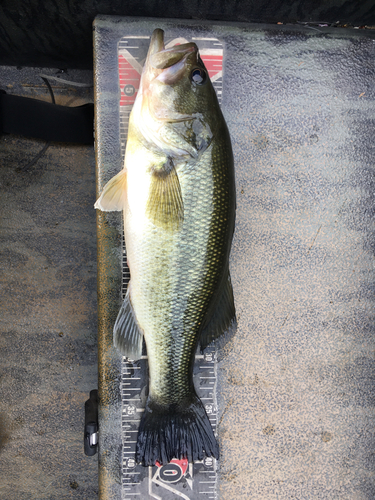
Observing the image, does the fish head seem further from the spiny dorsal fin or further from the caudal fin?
the caudal fin

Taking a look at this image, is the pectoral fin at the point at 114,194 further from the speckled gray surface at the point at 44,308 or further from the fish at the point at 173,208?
the speckled gray surface at the point at 44,308

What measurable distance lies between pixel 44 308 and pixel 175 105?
4.49 feet

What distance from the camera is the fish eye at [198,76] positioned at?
3.95 ft

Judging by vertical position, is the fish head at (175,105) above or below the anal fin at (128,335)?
above

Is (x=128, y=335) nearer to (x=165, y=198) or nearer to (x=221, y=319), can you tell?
(x=221, y=319)

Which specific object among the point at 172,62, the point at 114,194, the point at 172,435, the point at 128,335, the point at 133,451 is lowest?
the point at 133,451

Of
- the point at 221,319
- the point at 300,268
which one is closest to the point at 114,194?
the point at 221,319

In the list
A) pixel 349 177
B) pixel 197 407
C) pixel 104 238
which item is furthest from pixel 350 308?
pixel 104 238

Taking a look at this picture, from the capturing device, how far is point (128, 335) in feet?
4.42

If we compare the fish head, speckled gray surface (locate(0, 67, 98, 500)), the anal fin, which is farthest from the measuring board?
speckled gray surface (locate(0, 67, 98, 500))

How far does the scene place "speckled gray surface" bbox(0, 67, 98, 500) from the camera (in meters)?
1.88

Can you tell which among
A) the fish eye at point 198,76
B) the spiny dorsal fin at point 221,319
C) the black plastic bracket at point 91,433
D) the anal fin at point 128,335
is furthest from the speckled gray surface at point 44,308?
the fish eye at point 198,76

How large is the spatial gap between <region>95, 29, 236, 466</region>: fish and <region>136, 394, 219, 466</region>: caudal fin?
5 cm

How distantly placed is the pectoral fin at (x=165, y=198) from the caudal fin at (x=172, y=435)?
2.54 ft
